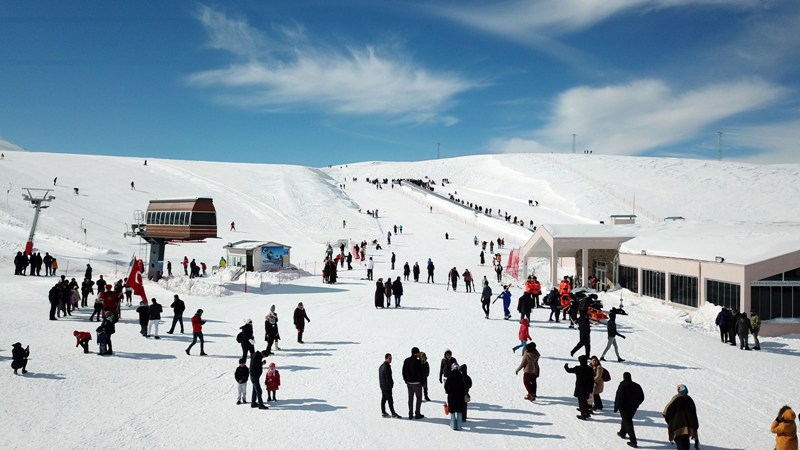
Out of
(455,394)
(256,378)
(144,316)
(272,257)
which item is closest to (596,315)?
(455,394)

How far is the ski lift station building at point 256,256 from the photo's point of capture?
1083 inches

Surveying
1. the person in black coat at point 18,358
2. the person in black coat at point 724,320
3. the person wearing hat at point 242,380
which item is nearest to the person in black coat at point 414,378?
the person wearing hat at point 242,380

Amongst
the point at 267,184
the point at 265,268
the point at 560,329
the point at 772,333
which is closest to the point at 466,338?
the point at 560,329

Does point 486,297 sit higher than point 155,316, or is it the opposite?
point 486,297

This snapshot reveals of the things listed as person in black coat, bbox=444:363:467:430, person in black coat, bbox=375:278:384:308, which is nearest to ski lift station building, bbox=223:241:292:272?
person in black coat, bbox=375:278:384:308

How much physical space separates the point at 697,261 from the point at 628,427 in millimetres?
15683

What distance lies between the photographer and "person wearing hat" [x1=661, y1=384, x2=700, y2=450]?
7465 mm

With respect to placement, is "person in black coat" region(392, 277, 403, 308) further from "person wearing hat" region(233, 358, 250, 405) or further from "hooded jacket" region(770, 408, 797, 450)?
"hooded jacket" region(770, 408, 797, 450)

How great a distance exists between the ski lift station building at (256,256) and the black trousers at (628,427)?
71.2 feet

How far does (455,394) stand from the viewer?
8359 millimetres

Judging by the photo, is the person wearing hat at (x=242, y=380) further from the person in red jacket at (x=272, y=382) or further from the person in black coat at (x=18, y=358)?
the person in black coat at (x=18, y=358)

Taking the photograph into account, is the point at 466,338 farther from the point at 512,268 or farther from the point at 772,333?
the point at 512,268

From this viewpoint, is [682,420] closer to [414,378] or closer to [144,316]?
[414,378]

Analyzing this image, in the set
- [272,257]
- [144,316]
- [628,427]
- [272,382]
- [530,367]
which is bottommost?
[628,427]
